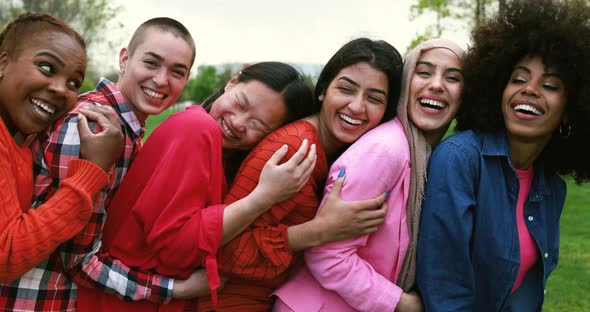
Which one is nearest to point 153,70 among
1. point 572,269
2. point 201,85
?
point 572,269

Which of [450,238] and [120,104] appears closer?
[450,238]

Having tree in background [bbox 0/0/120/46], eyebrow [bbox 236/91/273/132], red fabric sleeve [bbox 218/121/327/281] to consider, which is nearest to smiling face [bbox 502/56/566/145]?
red fabric sleeve [bbox 218/121/327/281]

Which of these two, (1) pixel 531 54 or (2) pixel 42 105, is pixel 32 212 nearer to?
(2) pixel 42 105

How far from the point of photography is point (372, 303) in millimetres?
2895

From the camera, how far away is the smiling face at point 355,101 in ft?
10.3

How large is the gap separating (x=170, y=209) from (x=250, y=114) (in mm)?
757

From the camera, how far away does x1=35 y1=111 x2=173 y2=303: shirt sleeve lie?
8.80ft

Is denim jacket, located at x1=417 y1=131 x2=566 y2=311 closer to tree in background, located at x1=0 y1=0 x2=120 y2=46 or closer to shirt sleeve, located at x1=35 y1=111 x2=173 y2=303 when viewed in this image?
shirt sleeve, located at x1=35 y1=111 x2=173 y2=303

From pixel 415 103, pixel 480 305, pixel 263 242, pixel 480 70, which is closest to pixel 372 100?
pixel 415 103

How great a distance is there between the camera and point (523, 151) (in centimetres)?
319

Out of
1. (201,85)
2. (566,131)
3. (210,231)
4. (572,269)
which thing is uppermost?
(566,131)

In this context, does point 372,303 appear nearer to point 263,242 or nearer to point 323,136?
point 263,242

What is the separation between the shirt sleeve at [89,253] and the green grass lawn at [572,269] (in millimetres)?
4399

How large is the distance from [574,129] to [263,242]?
68.5 inches
